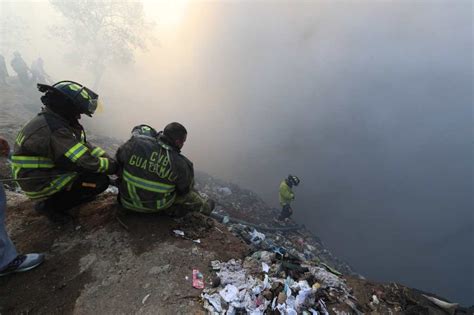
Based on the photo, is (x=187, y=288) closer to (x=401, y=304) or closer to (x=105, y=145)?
(x=401, y=304)

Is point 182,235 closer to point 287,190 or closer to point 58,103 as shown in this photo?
point 58,103

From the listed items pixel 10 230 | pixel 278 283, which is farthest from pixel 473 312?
pixel 10 230

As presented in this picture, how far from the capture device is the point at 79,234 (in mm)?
2793

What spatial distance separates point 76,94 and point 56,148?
56cm

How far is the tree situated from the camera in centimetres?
1802

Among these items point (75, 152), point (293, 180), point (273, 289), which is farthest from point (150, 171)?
point (293, 180)

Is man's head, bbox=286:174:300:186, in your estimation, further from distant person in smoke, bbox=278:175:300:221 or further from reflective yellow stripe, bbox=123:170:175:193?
reflective yellow stripe, bbox=123:170:175:193

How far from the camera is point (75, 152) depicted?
2.27m

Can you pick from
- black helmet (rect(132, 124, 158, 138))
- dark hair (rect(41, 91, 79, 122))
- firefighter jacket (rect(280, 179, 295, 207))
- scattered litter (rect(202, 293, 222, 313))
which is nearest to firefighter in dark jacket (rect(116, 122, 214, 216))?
black helmet (rect(132, 124, 158, 138))

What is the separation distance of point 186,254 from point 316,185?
2976 centimetres

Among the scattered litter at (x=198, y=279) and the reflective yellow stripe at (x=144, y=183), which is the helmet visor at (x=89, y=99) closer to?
the reflective yellow stripe at (x=144, y=183)

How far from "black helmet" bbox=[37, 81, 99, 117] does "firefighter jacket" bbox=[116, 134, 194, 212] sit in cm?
50

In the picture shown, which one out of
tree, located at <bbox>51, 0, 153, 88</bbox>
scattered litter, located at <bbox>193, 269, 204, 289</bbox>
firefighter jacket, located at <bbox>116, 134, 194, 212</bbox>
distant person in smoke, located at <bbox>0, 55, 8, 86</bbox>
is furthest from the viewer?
tree, located at <bbox>51, 0, 153, 88</bbox>

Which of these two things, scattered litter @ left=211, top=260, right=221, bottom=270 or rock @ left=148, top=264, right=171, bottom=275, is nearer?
rock @ left=148, top=264, right=171, bottom=275
